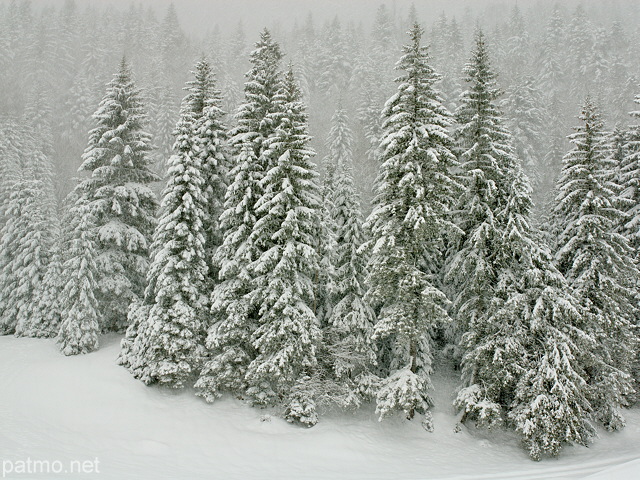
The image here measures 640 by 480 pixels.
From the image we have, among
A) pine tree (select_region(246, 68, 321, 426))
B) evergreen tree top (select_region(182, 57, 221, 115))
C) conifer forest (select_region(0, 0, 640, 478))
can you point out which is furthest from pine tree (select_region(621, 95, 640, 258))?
evergreen tree top (select_region(182, 57, 221, 115))

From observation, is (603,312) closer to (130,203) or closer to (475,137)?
(475,137)

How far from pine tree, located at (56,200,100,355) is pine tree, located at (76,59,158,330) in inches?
22.6

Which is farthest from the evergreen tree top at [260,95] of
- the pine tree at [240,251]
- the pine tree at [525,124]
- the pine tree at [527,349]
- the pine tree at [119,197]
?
the pine tree at [525,124]

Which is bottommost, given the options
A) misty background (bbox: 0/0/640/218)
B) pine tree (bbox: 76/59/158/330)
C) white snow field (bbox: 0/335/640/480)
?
white snow field (bbox: 0/335/640/480)

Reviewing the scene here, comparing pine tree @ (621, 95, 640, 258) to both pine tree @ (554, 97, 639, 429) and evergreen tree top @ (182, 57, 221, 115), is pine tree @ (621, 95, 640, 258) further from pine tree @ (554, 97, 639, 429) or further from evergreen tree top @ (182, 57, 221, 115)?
evergreen tree top @ (182, 57, 221, 115)

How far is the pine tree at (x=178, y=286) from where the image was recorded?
1950cm

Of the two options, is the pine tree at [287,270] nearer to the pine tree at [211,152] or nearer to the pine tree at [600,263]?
the pine tree at [211,152]

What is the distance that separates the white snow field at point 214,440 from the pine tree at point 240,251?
195 centimetres

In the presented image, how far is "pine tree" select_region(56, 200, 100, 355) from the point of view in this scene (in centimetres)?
2298

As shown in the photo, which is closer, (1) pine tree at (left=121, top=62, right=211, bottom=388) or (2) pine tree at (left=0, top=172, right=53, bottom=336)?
(1) pine tree at (left=121, top=62, right=211, bottom=388)

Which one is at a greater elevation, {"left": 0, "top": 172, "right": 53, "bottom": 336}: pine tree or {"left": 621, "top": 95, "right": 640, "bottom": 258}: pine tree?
{"left": 621, "top": 95, "right": 640, "bottom": 258}: pine tree

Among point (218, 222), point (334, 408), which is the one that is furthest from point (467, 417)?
point (218, 222)

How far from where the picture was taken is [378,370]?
23188 mm

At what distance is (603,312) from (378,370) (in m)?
12.0
